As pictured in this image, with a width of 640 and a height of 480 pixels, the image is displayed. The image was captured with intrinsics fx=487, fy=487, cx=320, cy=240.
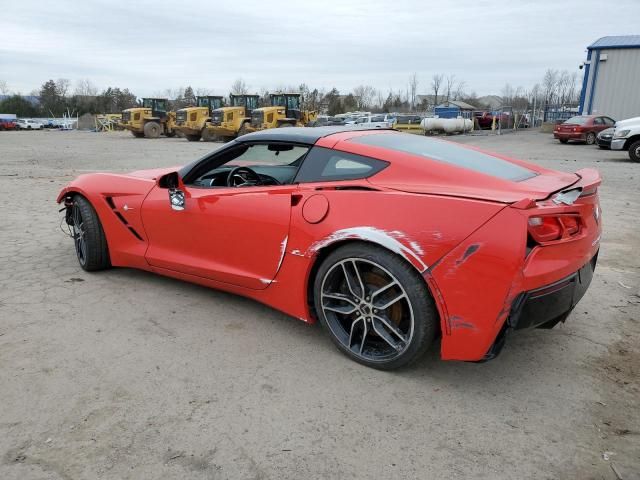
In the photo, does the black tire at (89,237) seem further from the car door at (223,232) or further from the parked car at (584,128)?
the parked car at (584,128)

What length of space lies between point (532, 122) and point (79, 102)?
65.7m

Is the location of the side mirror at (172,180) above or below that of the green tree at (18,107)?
below

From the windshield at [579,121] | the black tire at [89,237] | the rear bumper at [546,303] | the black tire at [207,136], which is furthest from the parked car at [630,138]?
the black tire at [207,136]

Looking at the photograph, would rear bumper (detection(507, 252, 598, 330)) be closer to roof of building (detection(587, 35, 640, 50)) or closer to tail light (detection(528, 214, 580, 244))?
tail light (detection(528, 214, 580, 244))

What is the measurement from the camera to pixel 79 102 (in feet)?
247

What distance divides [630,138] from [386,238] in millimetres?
14596

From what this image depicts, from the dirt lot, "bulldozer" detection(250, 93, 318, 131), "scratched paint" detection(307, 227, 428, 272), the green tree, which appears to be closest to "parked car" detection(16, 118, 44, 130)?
the green tree

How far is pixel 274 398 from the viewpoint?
249 centimetres

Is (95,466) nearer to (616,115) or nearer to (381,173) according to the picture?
(381,173)

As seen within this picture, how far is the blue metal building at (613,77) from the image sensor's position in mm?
24844

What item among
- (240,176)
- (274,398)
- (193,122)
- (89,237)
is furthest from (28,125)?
(274,398)

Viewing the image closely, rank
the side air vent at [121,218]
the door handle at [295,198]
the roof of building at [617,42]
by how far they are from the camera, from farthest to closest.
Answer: the roof of building at [617,42] → the side air vent at [121,218] → the door handle at [295,198]

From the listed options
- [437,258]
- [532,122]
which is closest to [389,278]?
[437,258]

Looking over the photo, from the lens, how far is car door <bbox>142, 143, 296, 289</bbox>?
301cm
